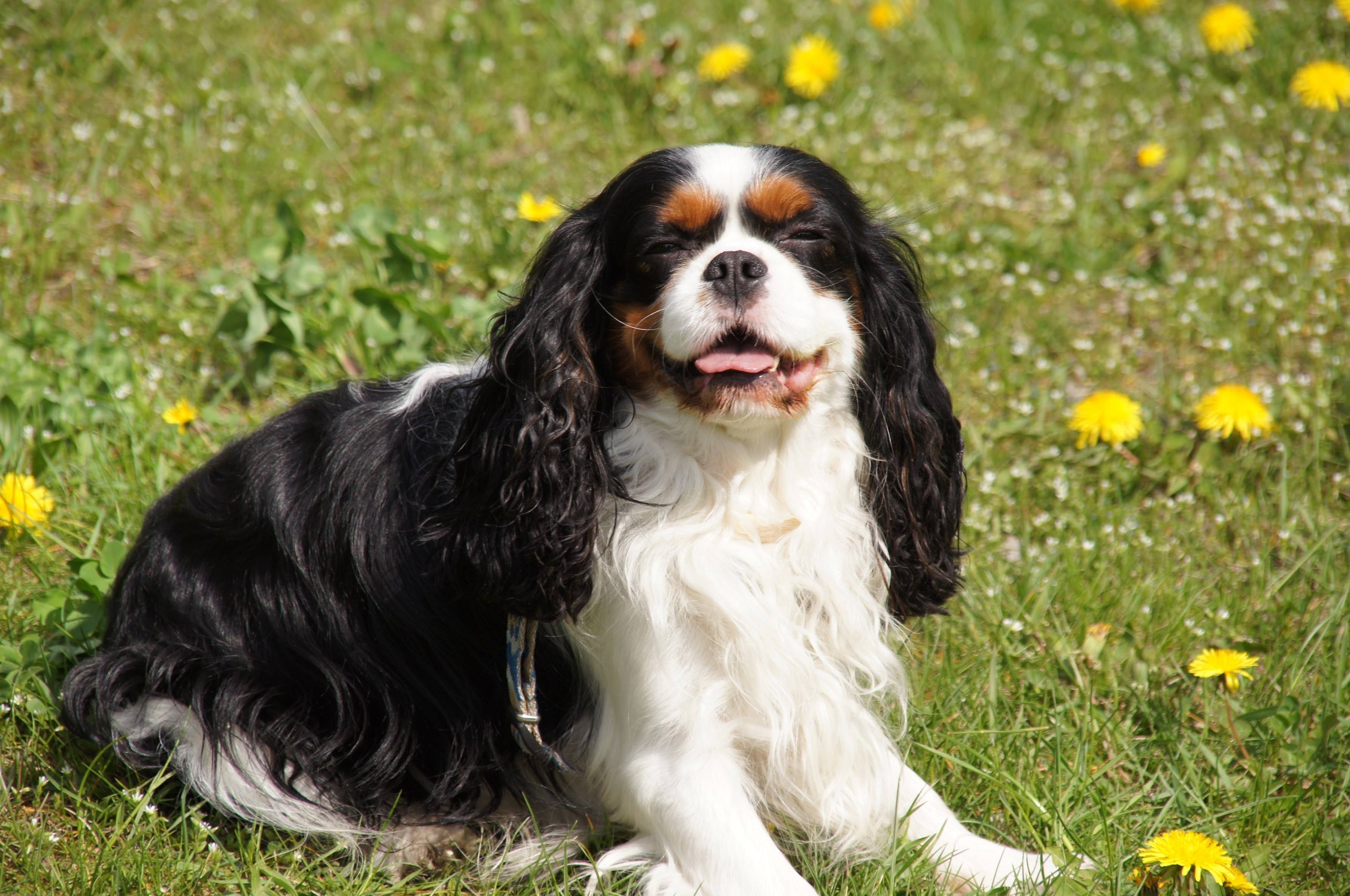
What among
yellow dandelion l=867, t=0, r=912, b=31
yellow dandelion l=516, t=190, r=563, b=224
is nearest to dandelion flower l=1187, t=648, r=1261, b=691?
yellow dandelion l=516, t=190, r=563, b=224

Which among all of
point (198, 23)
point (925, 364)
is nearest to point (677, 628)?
point (925, 364)

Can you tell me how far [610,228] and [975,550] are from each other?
1.61 m

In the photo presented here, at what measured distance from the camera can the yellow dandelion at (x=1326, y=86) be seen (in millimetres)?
5035

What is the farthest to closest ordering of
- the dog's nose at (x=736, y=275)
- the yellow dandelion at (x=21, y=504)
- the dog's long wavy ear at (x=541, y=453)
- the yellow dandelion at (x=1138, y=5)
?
the yellow dandelion at (x=1138, y=5) < the yellow dandelion at (x=21, y=504) < the dog's long wavy ear at (x=541, y=453) < the dog's nose at (x=736, y=275)

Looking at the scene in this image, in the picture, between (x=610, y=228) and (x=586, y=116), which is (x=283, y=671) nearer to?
(x=610, y=228)

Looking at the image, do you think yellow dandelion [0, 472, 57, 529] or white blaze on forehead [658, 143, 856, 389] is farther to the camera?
yellow dandelion [0, 472, 57, 529]

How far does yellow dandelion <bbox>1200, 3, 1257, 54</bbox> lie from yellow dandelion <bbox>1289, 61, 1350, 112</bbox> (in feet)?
1.56

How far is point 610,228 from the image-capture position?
263cm

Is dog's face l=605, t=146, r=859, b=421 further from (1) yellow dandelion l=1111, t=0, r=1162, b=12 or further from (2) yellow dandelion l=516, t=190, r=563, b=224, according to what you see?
(1) yellow dandelion l=1111, t=0, r=1162, b=12

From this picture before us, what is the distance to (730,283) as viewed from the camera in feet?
7.97

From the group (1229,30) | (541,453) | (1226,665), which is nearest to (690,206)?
(541,453)

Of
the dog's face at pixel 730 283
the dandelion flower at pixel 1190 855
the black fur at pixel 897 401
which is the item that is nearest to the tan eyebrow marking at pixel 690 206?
the dog's face at pixel 730 283

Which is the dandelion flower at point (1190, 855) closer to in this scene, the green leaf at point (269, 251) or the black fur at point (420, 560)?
the black fur at point (420, 560)

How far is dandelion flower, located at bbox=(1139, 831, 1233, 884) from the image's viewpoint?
2486mm
